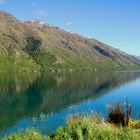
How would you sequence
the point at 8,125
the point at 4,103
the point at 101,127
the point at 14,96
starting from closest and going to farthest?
the point at 101,127
the point at 8,125
the point at 4,103
the point at 14,96

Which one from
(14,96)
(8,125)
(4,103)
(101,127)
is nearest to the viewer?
(101,127)

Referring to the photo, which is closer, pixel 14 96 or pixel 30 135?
pixel 30 135

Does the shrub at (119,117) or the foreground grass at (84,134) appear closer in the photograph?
the foreground grass at (84,134)

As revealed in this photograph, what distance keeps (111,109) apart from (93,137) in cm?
1122

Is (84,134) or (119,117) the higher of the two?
(84,134)

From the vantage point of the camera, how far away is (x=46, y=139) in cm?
1981

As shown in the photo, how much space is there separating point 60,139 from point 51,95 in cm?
13768

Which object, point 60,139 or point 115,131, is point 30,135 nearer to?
point 60,139

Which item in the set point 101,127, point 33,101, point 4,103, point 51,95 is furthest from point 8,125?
point 51,95

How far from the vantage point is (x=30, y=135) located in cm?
1927

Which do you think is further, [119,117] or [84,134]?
[119,117]

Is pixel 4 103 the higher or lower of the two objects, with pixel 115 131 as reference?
lower

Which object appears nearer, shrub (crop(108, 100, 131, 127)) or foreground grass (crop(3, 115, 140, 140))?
foreground grass (crop(3, 115, 140, 140))

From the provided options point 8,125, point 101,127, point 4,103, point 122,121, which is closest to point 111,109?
point 122,121
